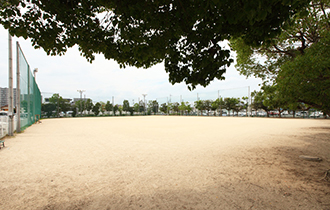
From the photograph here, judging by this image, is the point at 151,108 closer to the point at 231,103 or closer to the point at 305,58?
the point at 231,103

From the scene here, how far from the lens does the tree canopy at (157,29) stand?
3.33 meters

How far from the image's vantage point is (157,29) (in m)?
3.79

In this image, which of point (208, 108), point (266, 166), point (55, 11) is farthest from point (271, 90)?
point (208, 108)

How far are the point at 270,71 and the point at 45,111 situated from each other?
46.5 metres

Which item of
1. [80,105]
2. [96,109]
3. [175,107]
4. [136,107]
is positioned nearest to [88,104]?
[80,105]

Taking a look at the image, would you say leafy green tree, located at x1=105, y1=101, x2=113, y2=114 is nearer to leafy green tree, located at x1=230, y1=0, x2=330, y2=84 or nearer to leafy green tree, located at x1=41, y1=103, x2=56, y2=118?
leafy green tree, located at x1=41, y1=103, x2=56, y2=118

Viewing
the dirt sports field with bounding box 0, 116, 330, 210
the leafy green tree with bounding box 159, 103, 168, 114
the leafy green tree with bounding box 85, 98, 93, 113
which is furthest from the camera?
the leafy green tree with bounding box 159, 103, 168, 114

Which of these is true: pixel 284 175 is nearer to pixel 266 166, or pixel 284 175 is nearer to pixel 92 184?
pixel 266 166

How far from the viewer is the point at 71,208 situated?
2582 mm

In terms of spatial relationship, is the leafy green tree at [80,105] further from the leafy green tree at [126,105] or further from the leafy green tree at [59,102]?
the leafy green tree at [126,105]

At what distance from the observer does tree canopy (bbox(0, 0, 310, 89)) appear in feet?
10.9

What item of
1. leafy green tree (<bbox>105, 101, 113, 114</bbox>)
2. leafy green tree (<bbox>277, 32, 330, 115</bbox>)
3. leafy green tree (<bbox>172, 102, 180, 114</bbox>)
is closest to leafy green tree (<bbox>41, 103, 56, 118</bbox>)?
leafy green tree (<bbox>105, 101, 113, 114</bbox>)

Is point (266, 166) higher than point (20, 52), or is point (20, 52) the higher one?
point (20, 52)

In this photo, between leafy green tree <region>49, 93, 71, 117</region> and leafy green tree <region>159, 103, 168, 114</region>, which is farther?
leafy green tree <region>159, 103, 168, 114</region>
